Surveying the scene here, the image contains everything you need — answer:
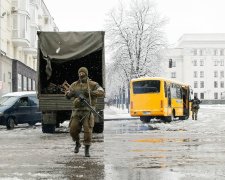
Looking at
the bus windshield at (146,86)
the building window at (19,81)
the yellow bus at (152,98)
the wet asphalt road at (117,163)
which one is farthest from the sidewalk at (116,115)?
the wet asphalt road at (117,163)

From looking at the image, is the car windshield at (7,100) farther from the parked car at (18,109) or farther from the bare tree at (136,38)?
the bare tree at (136,38)

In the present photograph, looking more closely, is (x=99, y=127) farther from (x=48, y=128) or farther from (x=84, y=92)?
(x=84, y=92)

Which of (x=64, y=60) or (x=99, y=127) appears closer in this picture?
(x=64, y=60)

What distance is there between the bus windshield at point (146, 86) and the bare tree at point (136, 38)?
1767 cm

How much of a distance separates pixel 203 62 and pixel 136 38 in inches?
3733

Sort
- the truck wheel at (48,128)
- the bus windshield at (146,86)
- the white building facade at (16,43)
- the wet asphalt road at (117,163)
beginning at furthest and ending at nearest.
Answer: the white building facade at (16,43) < the bus windshield at (146,86) < the truck wheel at (48,128) < the wet asphalt road at (117,163)

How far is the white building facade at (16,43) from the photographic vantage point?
43.0 meters

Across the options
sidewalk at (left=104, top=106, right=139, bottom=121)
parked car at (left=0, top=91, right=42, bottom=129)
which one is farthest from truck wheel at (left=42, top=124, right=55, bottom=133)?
sidewalk at (left=104, top=106, right=139, bottom=121)

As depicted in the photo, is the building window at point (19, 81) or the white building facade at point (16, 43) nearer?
the white building facade at point (16, 43)

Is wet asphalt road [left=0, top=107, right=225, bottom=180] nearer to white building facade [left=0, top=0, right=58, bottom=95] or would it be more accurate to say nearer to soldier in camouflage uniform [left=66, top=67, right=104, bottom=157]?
soldier in camouflage uniform [left=66, top=67, right=104, bottom=157]

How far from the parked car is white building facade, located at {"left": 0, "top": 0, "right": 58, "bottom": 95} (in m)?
13.9

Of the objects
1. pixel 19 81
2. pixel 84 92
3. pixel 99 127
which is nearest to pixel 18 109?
pixel 99 127

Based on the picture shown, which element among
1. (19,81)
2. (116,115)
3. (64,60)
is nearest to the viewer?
(64,60)

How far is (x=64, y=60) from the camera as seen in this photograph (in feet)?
63.6
